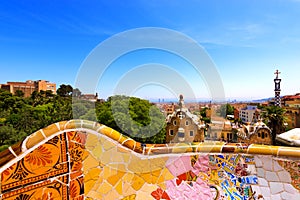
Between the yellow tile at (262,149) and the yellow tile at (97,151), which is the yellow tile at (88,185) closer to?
the yellow tile at (97,151)

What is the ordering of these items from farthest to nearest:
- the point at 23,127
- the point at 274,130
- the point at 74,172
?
the point at 23,127 → the point at 274,130 → the point at 74,172

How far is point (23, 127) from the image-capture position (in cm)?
1441

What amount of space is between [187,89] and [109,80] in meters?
1.13

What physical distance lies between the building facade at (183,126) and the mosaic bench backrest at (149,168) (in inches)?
280

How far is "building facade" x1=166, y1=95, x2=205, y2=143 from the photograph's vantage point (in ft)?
27.3

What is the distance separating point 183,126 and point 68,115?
6.22 meters

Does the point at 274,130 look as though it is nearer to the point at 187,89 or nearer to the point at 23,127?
the point at 187,89

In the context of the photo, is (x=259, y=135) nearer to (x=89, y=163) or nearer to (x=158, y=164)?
(x=158, y=164)

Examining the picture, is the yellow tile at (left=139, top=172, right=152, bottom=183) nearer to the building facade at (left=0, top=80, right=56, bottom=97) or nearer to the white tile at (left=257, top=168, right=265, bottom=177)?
the white tile at (left=257, top=168, right=265, bottom=177)

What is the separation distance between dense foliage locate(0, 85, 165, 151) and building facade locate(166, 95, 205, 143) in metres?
0.38

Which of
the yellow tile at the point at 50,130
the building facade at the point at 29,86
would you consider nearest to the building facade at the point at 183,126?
the yellow tile at the point at 50,130

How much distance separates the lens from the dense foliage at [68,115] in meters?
8.79

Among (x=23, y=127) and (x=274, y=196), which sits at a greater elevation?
(x=274, y=196)

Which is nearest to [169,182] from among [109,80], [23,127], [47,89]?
[109,80]
